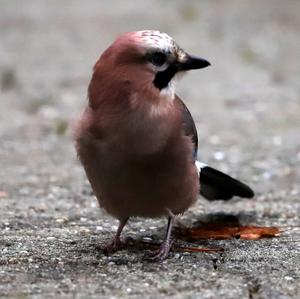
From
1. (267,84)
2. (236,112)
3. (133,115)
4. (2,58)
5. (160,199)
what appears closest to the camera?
(133,115)

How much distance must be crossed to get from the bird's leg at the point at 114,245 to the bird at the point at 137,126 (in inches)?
9.1

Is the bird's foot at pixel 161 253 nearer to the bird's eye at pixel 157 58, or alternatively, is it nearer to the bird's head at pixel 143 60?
the bird's head at pixel 143 60

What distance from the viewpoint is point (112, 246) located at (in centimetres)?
448

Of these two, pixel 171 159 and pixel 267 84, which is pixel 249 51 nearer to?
pixel 267 84

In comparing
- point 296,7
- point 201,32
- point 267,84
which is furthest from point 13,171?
point 296,7

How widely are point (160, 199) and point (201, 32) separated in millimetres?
7286

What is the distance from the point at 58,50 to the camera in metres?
10.8

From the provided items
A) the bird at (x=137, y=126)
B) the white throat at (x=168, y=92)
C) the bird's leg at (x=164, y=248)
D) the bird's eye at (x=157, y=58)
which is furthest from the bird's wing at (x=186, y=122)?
the bird's leg at (x=164, y=248)

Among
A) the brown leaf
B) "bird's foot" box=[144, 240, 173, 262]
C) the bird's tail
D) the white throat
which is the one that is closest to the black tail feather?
the bird's tail

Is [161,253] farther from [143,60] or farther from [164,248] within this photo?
[143,60]

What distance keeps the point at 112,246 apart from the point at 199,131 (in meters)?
3.40

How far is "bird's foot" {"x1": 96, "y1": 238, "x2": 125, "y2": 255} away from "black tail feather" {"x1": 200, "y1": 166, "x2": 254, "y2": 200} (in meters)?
0.84

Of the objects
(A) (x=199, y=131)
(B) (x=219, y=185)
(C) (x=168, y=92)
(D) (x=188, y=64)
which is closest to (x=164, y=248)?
(C) (x=168, y=92)

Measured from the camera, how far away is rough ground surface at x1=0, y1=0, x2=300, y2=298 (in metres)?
3.94
